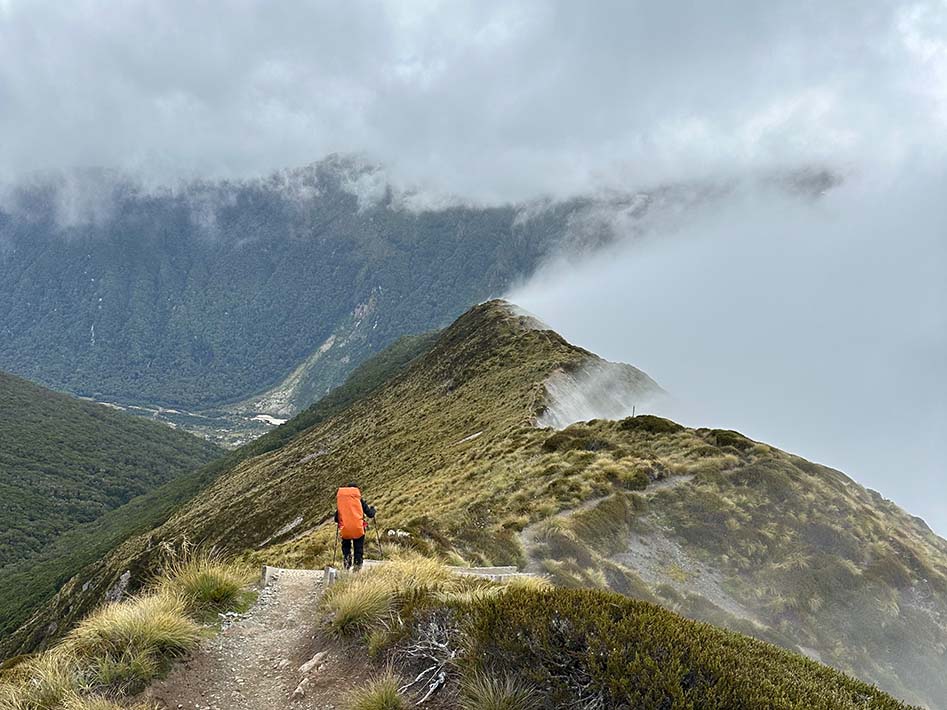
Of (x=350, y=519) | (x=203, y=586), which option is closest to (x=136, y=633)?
(x=203, y=586)

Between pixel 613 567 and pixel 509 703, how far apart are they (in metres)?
14.6

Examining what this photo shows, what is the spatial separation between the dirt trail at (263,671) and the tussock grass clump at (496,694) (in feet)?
6.03

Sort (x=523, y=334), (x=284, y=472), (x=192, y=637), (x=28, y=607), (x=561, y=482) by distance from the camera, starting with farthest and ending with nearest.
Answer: (x=28, y=607) → (x=284, y=472) → (x=523, y=334) → (x=561, y=482) → (x=192, y=637)

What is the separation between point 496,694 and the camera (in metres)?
7.14

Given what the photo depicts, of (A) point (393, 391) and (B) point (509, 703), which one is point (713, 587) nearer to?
(B) point (509, 703)

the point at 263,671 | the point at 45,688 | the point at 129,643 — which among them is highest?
the point at 129,643

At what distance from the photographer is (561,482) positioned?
27.3m

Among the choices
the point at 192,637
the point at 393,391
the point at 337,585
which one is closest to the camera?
the point at 192,637

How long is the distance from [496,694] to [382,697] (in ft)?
5.01

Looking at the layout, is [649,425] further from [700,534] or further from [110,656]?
[110,656]

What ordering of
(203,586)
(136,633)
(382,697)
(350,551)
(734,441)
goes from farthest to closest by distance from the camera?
(734,441), (350,551), (203,586), (136,633), (382,697)

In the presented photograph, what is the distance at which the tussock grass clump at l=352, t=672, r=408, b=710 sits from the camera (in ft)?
24.7

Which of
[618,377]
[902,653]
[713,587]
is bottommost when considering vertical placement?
[902,653]

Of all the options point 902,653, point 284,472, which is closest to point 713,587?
point 902,653
